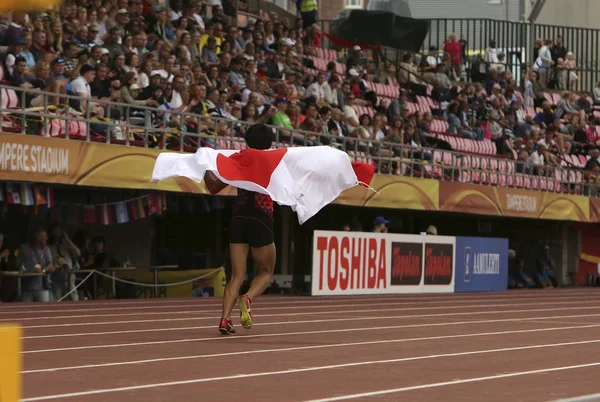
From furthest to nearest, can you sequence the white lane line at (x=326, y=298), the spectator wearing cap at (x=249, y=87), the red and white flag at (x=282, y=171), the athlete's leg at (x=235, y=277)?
the spectator wearing cap at (x=249, y=87), the white lane line at (x=326, y=298), the red and white flag at (x=282, y=171), the athlete's leg at (x=235, y=277)

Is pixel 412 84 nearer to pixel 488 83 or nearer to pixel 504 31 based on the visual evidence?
pixel 488 83

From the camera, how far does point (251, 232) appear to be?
41.5ft

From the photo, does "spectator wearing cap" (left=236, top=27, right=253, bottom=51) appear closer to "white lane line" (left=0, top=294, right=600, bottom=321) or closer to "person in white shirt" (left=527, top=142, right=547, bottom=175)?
"person in white shirt" (left=527, top=142, right=547, bottom=175)

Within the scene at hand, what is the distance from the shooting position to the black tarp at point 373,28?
38031 millimetres

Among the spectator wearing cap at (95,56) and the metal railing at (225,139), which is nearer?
the metal railing at (225,139)

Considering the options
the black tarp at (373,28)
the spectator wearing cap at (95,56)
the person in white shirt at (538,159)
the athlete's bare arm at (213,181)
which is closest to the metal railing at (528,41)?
the black tarp at (373,28)

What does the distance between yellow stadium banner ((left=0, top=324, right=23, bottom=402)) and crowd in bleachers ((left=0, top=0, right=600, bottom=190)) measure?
509 inches

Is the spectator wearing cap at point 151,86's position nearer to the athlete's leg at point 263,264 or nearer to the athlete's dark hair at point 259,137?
the athlete's dark hair at point 259,137

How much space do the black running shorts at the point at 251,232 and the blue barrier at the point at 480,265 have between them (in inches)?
587

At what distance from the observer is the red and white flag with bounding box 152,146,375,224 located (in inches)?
507

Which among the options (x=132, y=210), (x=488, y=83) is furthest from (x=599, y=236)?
(x=132, y=210)

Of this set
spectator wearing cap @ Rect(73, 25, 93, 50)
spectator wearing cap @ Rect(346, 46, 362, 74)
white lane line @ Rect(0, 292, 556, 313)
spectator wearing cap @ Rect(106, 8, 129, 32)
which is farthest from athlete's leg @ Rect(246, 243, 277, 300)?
spectator wearing cap @ Rect(346, 46, 362, 74)

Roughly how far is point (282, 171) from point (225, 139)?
26.0 feet

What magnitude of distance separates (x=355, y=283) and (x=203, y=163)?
11.1 metres
